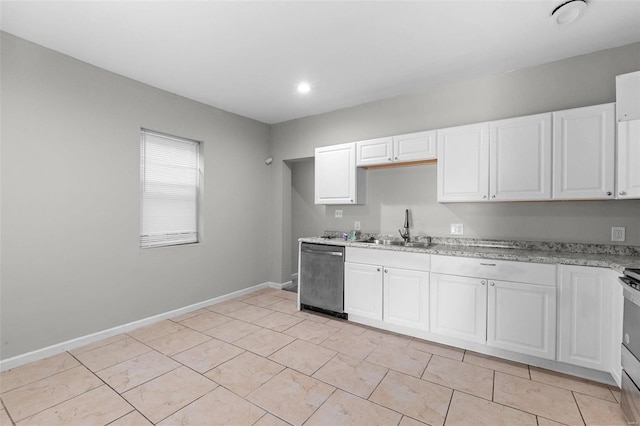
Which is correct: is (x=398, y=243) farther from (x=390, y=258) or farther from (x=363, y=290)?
(x=363, y=290)

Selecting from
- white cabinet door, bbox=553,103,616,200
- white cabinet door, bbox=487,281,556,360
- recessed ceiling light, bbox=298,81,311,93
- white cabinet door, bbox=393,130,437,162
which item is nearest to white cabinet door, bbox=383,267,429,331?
white cabinet door, bbox=487,281,556,360

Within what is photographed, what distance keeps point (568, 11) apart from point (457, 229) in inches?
80.0

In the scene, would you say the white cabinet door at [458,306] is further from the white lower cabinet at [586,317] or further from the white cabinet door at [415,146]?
the white cabinet door at [415,146]

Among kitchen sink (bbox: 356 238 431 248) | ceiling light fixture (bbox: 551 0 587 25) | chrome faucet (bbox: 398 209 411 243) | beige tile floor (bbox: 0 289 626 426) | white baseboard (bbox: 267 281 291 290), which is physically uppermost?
ceiling light fixture (bbox: 551 0 587 25)

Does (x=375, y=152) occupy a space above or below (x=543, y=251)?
above

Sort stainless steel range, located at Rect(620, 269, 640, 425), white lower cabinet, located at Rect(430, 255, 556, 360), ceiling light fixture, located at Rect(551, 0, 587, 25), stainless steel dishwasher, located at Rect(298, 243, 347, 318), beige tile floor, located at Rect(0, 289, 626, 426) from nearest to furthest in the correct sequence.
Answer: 1. stainless steel range, located at Rect(620, 269, 640, 425)
2. beige tile floor, located at Rect(0, 289, 626, 426)
3. ceiling light fixture, located at Rect(551, 0, 587, 25)
4. white lower cabinet, located at Rect(430, 255, 556, 360)
5. stainless steel dishwasher, located at Rect(298, 243, 347, 318)

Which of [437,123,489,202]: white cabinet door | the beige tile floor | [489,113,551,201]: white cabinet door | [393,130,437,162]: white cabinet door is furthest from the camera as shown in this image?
[393,130,437,162]: white cabinet door

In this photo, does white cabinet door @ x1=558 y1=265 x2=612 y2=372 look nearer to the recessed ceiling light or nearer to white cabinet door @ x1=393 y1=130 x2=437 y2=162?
white cabinet door @ x1=393 y1=130 x2=437 y2=162

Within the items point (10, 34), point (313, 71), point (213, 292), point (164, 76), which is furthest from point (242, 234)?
point (10, 34)

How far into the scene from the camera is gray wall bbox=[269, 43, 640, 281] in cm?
261

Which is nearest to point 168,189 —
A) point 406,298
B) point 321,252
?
point 321,252

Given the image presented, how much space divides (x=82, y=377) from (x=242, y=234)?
2.53 meters

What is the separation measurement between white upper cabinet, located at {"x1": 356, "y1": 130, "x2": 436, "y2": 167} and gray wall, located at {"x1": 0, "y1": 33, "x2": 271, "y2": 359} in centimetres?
218

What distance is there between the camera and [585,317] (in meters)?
2.20
